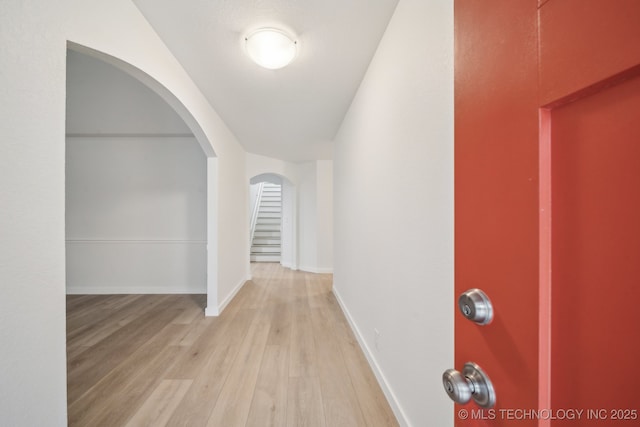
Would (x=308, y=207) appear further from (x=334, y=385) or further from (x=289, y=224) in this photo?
(x=334, y=385)

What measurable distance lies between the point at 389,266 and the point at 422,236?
1.61 feet

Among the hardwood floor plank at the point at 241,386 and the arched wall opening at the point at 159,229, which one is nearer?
the hardwood floor plank at the point at 241,386

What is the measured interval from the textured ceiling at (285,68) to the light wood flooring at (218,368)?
7.91 feet

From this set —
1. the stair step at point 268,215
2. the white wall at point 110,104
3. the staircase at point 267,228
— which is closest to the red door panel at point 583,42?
the white wall at point 110,104

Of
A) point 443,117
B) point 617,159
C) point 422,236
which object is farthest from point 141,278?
point 617,159

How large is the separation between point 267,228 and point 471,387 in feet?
26.0

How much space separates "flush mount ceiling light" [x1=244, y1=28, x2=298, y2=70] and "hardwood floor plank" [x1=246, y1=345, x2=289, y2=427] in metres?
2.25

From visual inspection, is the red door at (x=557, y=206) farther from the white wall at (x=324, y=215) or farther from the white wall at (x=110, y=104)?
the white wall at (x=324, y=215)

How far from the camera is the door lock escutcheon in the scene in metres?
0.46

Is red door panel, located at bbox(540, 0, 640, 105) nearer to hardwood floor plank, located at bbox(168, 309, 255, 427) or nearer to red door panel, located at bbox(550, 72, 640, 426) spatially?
red door panel, located at bbox(550, 72, 640, 426)

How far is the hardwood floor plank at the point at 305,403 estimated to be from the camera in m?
1.48

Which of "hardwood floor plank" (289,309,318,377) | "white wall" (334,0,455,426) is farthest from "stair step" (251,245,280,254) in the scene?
"white wall" (334,0,455,426)

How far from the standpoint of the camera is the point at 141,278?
157 inches

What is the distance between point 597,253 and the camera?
0.33 meters
